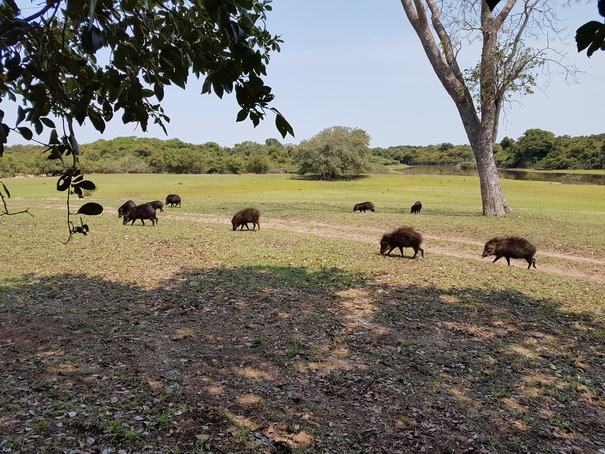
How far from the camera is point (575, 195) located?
4191cm

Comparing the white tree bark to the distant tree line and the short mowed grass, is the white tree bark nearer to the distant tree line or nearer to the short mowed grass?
the short mowed grass

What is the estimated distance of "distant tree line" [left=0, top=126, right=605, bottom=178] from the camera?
69000 millimetres

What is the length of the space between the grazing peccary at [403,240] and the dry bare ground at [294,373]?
3.76 metres

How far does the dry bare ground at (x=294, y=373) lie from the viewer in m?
3.52

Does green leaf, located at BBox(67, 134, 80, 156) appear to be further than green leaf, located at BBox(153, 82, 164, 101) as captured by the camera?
Yes

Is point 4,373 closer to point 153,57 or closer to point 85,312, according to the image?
point 85,312

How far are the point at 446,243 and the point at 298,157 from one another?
58.3 metres

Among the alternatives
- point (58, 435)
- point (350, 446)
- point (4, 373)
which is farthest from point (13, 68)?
point (350, 446)

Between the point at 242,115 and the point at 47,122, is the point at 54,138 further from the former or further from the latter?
the point at 242,115

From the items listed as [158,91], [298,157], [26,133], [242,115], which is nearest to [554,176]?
[298,157]

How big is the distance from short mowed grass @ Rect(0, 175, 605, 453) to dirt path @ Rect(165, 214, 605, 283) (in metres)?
0.23

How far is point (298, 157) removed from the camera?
7175 centimetres

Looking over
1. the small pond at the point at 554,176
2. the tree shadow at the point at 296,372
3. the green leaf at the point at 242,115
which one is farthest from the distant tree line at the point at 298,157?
the green leaf at the point at 242,115

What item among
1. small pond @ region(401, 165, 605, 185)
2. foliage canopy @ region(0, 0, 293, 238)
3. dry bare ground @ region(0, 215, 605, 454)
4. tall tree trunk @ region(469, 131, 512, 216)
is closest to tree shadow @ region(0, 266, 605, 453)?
dry bare ground @ region(0, 215, 605, 454)
